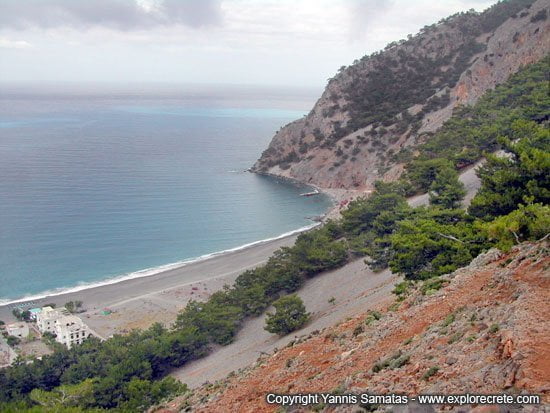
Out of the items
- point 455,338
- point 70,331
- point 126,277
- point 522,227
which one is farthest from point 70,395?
point 126,277

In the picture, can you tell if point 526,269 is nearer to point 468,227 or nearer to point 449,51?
point 468,227

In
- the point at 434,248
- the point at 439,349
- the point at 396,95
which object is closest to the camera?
the point at 439,349

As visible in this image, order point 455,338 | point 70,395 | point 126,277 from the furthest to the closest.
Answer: point 126,277, point 70,395, point 455,338

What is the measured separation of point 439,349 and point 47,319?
29.6 metres

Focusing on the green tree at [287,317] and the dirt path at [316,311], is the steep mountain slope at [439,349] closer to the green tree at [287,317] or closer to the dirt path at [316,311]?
the dirt path at [316,311]

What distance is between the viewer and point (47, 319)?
3350 centimetres

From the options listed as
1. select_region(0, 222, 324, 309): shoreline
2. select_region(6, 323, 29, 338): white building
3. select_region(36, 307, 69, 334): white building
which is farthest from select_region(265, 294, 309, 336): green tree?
select_region(0, 222, 324, 309): shoreline

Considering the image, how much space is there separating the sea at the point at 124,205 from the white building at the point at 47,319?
659 cm

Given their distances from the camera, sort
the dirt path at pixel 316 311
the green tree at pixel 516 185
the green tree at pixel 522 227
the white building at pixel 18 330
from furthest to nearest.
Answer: the white building at pixel 18 330 → the dirt path at pixel 316 311 → the green tree at pixel 516 185 → the green tree at pixel 522 227

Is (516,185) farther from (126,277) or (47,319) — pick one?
(126,277)

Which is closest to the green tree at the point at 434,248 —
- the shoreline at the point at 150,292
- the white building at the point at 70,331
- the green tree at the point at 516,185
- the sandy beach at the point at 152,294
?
the green tree at the point at 516,185

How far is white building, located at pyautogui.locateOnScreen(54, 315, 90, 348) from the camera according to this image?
3172 cm

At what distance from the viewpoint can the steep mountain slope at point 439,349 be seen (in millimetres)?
7594

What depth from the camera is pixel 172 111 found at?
183m
